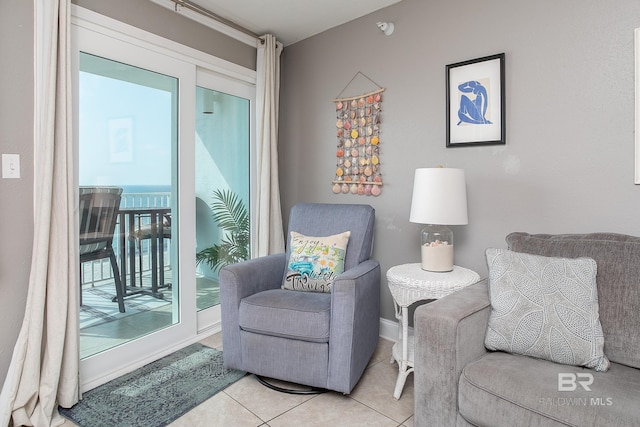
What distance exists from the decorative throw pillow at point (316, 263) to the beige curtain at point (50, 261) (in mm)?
1165

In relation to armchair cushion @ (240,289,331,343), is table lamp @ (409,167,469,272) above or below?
above

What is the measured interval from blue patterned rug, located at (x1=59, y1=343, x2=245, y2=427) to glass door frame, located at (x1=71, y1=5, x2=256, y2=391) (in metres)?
0.10

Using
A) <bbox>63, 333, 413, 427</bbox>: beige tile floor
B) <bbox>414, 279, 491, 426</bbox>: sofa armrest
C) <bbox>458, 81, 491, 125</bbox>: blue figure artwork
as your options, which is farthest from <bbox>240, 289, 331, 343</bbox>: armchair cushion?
<bbox>458, 81, 491, 125</bbox>: blue figure artwork

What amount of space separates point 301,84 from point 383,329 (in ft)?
6.90

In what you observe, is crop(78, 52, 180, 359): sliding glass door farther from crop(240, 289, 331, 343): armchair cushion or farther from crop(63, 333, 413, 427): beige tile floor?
crop(240, 289, 331, 343): armchair cushion

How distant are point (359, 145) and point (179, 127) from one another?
4.20ft

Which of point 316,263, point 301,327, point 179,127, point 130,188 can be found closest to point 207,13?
point 179,127

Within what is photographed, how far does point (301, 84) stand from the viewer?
129 inches

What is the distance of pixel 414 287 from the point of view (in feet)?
6.38

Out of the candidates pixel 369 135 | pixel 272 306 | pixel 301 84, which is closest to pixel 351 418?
pixel 272 306

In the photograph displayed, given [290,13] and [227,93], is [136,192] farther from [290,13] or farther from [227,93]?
[290,13]

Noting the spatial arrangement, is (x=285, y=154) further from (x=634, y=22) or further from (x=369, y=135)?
(x=634, y=22)

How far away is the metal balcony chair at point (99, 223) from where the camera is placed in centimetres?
214

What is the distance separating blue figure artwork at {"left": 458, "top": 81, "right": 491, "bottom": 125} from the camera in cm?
226
